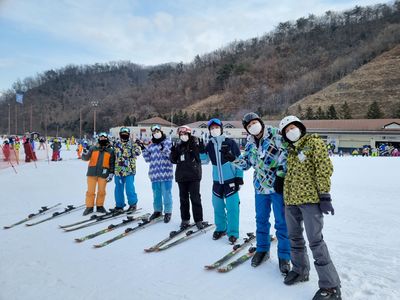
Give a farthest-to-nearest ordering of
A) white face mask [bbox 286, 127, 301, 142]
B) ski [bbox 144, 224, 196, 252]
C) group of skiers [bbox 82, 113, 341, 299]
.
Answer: ski [bbox 144, 224, 196, 252] → white face mask [bbox 286, 127, 301, 142] → group of skiers [bbox 82, 113, 341, 299]

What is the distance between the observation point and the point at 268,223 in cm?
380

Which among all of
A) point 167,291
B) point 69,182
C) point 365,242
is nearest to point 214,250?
point 167,291

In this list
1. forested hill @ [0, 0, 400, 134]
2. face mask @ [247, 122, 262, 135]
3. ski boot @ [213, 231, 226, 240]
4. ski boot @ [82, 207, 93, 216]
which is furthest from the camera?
forested hill @ [0, 0, 400, 134]

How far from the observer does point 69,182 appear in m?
10.7

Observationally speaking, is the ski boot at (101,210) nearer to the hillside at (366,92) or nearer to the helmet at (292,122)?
the helmet at (292,122)

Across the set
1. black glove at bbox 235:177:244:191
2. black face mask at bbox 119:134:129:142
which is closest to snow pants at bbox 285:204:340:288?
black glove at bbox 235:177:244:191

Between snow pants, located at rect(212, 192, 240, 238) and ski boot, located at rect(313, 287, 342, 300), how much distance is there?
1727 mm

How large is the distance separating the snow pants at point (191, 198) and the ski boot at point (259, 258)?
155 cm

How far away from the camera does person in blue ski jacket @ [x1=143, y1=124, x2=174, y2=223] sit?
5676 millimetres

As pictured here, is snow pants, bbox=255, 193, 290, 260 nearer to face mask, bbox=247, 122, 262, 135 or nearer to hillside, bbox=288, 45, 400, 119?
face mask, bbox=247, 122, 262, 135

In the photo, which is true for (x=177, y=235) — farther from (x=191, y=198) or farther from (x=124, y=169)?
(x=124, y=169)

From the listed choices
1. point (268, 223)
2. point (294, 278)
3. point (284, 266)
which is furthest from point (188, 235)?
point (294, 278)

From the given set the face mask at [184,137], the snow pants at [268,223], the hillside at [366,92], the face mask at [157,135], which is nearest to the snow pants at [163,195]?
the face mask at [157,135]

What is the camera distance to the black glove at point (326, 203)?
2844mm
